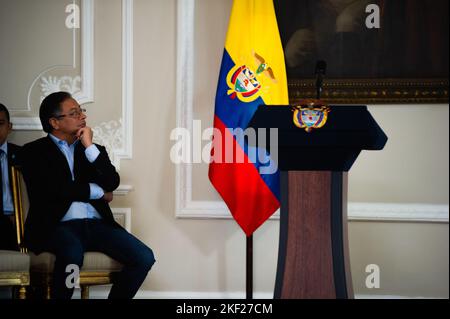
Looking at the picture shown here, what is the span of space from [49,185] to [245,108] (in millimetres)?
1259

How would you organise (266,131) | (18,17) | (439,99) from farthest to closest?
(18,17)
(439,99)
(266,131)

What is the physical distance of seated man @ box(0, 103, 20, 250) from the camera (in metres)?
3.53

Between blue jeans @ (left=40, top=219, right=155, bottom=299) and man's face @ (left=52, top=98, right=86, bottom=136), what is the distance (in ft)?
1.77

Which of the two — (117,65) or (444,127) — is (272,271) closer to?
(444,127)

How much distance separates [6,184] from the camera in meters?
3.70

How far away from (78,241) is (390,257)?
6.75ft

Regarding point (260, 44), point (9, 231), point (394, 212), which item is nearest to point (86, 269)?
point (9, 231)

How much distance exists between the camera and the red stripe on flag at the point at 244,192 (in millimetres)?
3713

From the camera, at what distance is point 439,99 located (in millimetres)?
3939

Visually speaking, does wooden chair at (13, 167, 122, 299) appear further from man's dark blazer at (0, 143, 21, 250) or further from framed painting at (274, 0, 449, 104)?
framed painting at (274, 0, 449, 104)

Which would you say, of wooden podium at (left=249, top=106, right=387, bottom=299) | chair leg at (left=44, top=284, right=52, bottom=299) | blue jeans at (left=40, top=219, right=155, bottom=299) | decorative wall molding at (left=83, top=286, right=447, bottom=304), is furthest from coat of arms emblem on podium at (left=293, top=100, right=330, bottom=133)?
decorative wall molding at (left=83, top=286, right=447, bottom=304)

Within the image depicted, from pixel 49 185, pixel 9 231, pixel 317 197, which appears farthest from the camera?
pixel 9 231

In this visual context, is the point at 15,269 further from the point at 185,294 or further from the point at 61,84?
the point at 61,84

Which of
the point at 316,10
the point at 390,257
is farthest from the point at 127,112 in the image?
the point at 390,257
